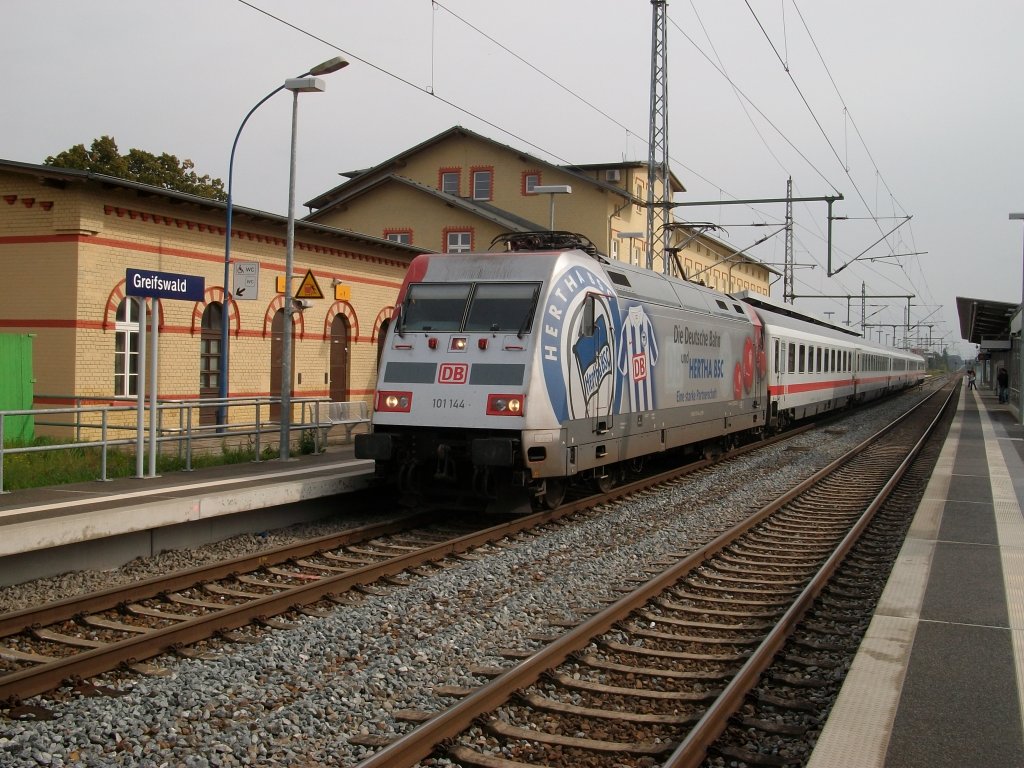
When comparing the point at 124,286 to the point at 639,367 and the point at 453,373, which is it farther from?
the point at 639,367

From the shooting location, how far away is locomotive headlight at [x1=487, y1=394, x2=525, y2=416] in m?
10.4

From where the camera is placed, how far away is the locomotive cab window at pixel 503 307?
10.9 meters

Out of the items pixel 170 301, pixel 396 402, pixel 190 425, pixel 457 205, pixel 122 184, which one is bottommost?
pixel 190 425

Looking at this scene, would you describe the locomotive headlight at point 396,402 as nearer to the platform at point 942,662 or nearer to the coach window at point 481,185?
the platform at point 942,662

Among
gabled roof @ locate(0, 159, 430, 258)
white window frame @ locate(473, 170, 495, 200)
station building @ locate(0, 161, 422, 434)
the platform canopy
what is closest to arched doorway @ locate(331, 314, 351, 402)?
station building @ locate(0, 161, 422, 434)

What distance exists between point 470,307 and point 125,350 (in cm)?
939

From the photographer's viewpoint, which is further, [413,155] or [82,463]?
[413,155]

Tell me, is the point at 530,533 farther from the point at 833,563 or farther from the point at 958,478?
the point at 958,478

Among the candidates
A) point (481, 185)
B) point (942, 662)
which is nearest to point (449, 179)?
point (481, 185)

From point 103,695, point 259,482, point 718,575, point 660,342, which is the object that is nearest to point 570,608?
point 718,575

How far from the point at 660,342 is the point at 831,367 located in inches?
773

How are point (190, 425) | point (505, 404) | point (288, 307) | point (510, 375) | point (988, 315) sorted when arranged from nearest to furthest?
point (505, 404) < point (510, 375) < point (190, 425) < point (288, 307) < point (988, 315)

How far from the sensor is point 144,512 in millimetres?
8992

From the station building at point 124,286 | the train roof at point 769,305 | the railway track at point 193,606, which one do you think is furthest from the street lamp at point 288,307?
the train roof at point 769,305
